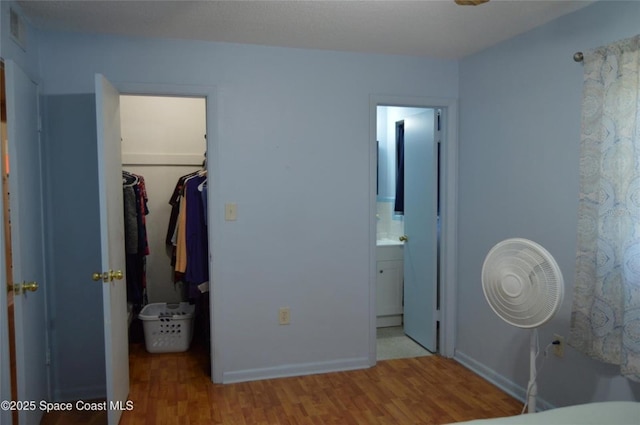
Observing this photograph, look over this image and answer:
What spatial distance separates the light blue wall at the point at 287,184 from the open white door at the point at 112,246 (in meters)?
0.37

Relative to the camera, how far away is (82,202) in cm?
294

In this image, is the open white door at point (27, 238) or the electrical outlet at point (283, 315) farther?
the electrical outlet at point (283, 315)

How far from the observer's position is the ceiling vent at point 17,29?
2.35m

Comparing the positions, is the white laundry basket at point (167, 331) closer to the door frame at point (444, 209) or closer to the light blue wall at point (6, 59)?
the door frame at point (444, 209)

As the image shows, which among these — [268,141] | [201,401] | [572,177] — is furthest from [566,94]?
[201,401]

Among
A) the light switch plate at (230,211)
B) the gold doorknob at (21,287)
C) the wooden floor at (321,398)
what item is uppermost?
the light switch plate at (230,211)

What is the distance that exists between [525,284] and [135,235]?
115 inches

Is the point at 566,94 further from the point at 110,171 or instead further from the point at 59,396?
the point at 59,396

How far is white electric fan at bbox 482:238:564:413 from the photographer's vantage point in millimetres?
1999

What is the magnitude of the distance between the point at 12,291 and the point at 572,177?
2858 millimetres

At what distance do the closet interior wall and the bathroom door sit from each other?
6.43 feet

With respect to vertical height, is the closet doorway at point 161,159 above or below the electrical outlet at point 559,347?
above

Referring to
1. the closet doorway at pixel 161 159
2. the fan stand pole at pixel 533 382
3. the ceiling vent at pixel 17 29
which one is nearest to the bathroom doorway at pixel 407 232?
the fan stand pole at pixel 533 382

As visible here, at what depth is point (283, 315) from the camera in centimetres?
332
